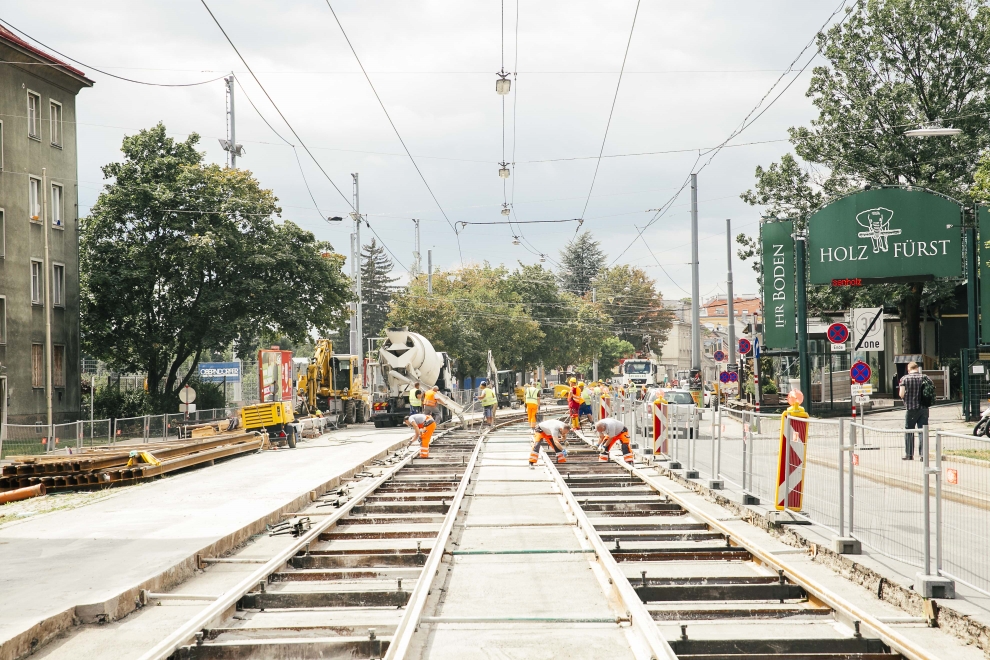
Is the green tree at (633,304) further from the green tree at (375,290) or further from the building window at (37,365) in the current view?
the building window at (37,365)

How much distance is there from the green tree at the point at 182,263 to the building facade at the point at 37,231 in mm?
1631

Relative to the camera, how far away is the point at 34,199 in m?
33.6

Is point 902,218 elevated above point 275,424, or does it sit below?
above

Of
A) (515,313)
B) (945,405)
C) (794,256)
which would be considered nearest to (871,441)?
(794,256)

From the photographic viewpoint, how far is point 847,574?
8.55 meters

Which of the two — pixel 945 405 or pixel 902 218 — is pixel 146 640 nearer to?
pixel 902 218

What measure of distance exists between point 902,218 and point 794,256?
146 inches

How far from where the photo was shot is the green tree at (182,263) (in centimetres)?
3719

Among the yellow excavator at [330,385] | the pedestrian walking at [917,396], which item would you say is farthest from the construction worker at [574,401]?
the yellow excavator at [330,385]

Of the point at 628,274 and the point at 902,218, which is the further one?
the point at 628,274

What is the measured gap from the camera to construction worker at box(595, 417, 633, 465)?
19.4 m

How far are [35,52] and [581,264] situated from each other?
84374mm

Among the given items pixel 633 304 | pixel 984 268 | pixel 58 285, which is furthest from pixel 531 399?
pixel 633 304

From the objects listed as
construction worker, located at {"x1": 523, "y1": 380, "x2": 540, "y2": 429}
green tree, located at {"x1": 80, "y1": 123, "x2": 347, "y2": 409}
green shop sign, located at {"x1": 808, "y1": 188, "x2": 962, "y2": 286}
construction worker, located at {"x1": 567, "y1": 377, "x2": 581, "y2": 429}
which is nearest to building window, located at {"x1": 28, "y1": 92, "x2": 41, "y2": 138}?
green tree, located at {"x1": 80, "y1": 123, "x2": 347, "y2": 409}
